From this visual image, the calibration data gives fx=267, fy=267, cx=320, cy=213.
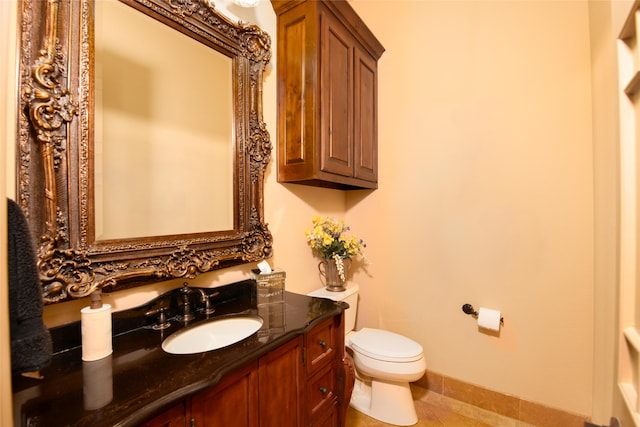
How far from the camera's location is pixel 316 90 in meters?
1.48

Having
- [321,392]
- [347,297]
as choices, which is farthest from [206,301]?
[347,297]

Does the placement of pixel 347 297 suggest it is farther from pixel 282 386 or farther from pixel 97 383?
pixel 97 383

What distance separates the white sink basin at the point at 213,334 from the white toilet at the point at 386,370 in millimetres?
740

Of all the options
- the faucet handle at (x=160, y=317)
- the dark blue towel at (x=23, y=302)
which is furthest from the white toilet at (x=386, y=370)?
the dark blue towel at (x=23, y=302)

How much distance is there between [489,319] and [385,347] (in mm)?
675

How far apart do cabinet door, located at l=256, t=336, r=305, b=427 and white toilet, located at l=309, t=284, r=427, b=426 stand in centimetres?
71

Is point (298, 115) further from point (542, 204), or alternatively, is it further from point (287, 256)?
point (542, 204)

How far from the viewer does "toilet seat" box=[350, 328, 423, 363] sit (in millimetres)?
1572

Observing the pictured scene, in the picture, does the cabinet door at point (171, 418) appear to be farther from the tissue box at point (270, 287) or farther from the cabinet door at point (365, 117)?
the cabinet door at point (365, 117)

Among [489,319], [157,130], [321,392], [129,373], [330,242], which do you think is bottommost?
[321,392]

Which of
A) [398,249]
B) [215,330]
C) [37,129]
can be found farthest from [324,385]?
[37,129]

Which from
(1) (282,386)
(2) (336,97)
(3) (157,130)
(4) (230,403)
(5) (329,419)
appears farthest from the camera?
(2) (336,97)

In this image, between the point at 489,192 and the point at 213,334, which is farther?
the point at 489,192

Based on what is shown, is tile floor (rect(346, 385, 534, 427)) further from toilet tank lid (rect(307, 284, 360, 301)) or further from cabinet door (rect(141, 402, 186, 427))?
cabinet door (rect(141, 402, 186, 427))
